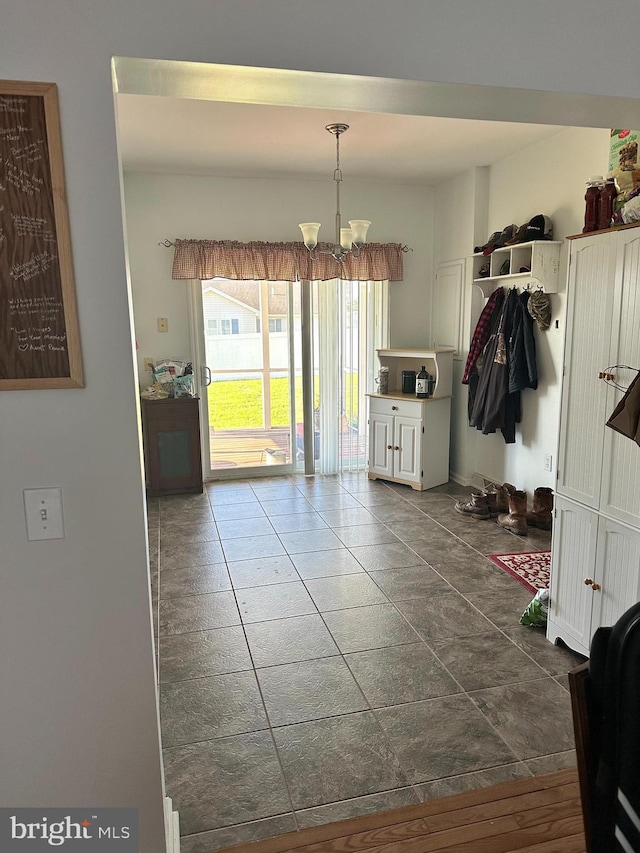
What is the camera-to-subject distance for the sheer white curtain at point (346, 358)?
5.63m

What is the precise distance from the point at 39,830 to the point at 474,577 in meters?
2.65

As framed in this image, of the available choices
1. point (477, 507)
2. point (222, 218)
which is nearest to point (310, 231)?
point (222, 218)

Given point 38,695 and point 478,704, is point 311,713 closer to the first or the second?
point 478,704

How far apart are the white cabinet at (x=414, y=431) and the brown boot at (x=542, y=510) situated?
1.10 meters

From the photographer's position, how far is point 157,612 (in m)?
3.20

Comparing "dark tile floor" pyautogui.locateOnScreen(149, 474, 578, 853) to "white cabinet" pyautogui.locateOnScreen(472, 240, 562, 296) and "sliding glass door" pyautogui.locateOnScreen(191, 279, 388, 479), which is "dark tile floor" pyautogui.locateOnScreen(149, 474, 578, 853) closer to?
"sliding glass door" pyautogui.locateOnScreen(191, 279, 388, 479)

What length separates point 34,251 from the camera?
127 cm

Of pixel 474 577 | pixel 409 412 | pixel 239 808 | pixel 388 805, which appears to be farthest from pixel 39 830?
pixel 409 412

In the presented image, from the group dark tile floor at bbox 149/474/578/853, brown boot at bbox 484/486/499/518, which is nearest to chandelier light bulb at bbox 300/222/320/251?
dark tile floor at bbox 149/474/578/853

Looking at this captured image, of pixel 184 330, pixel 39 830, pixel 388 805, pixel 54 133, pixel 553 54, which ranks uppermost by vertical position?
pixel 553 54

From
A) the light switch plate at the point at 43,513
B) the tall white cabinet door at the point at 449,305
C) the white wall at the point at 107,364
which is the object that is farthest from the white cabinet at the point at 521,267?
the light switch plate at the point at 43,513

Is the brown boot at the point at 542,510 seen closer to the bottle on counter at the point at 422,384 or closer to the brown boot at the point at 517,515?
the brown boot at the point at 517,515

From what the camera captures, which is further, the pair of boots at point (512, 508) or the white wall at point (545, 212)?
the pair of boots at point (512, 508)

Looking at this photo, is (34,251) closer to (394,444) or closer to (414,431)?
(414,431)
